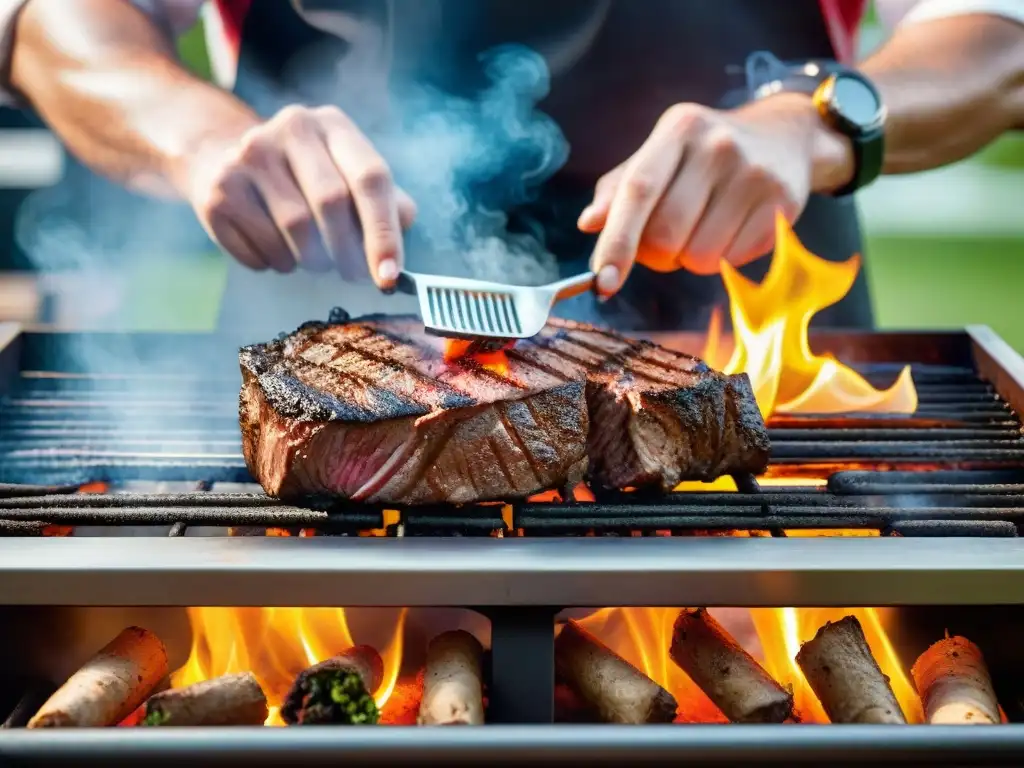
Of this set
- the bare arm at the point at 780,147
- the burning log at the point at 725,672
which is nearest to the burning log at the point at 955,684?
the burning log at the point at 725,672

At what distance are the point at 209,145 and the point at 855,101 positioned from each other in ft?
7.97

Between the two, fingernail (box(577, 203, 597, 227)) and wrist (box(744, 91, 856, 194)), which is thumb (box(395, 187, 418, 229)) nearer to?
fingernail (box(577, 203, 597, 227))

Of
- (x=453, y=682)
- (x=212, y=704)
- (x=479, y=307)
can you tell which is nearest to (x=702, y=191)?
(x=479, y=307)

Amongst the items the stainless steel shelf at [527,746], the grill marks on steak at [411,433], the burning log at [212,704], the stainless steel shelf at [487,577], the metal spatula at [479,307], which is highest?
the metal spatula at [479,307]

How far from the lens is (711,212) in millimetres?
3070

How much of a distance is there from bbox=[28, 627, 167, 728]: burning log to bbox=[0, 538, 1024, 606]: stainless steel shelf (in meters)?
0.21

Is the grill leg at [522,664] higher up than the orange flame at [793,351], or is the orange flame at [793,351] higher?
the orange flame at [793,351]

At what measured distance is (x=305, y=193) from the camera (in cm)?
284

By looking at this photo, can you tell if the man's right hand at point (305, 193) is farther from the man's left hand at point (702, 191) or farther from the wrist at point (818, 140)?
the wrist at point (818, 140)

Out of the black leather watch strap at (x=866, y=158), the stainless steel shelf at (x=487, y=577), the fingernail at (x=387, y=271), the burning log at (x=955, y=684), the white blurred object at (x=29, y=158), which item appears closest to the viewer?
the stainless steel shelf at (x=487, y=577)

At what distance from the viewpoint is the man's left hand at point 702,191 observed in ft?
8.99

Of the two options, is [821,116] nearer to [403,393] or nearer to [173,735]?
[403,393]

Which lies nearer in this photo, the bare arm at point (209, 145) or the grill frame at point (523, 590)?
the grill frame at point (523, 590)

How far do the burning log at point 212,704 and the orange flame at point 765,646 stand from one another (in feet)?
3.14
